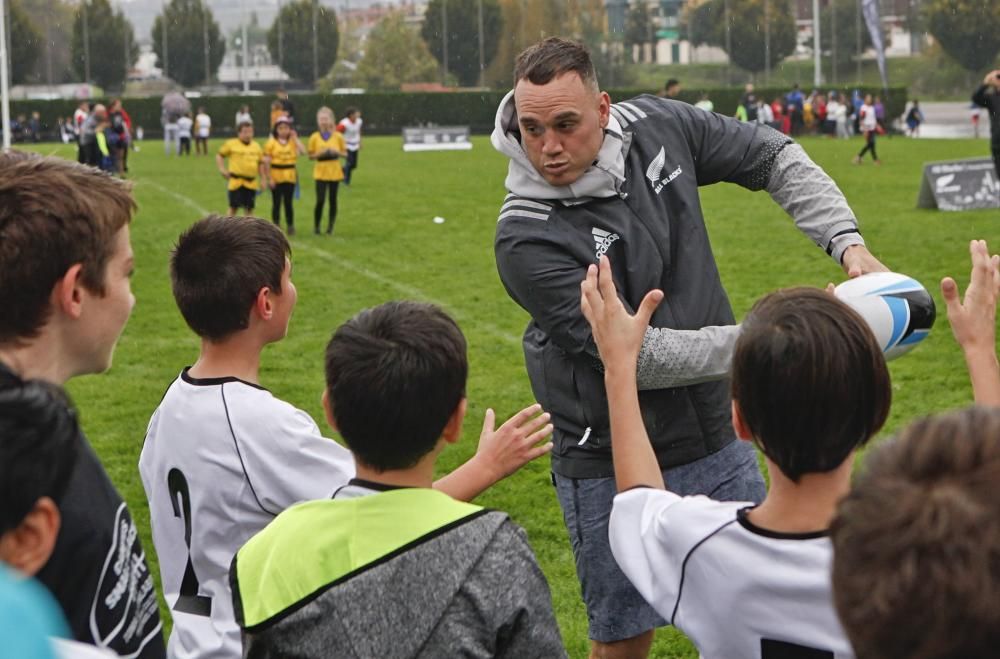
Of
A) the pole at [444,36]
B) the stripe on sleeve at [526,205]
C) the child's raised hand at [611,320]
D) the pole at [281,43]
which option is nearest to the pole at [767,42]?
the pole at [444,36]

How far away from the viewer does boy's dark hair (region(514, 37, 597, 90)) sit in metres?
3.90

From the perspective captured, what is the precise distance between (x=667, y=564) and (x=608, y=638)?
1569 millimetres

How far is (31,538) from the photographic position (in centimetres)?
179

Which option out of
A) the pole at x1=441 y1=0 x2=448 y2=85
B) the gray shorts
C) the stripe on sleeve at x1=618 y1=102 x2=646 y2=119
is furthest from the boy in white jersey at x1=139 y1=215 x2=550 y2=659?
the pole at x1=441 y1=0 x2=448 y2=85

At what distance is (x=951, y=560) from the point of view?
4.66 ft

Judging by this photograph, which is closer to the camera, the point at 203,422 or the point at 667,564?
the point at 667,564

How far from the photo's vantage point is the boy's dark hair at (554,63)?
390cm

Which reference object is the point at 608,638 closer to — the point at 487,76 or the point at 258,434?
the point at 258,434

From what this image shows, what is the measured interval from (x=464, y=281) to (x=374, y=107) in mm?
48881

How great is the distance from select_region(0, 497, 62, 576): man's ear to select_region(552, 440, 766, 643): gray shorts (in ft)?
7.82

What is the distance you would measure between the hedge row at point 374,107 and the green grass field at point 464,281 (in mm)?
30222

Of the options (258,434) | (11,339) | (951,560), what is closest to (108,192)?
(11,339)

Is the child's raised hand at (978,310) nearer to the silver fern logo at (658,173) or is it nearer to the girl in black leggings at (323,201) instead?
the silver fern logo at (658,173)

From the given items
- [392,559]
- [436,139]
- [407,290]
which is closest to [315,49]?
[436,139]
